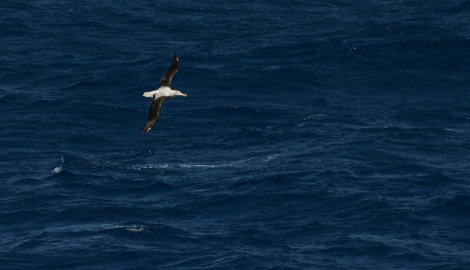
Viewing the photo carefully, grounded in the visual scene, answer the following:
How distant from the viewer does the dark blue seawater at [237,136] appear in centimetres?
9050

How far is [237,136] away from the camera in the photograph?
10806 cm

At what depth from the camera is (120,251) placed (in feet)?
293

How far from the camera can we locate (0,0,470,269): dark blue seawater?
9050 cm

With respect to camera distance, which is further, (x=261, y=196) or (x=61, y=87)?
(x=61, y=87)

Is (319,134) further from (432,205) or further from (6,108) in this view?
(6,108)

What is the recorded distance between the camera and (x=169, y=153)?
105000 mm

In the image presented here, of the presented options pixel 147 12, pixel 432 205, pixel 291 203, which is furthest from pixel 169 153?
pixel 147 12

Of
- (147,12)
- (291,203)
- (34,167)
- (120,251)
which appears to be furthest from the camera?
(147,12)

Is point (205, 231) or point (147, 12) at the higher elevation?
point (147, 12)

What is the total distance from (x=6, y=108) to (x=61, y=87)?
21.8 ft

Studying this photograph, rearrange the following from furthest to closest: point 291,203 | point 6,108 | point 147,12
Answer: point 147,12
point 6,108
point 291,203

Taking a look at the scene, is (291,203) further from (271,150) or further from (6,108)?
(6,108)

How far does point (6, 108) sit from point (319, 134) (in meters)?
26.2

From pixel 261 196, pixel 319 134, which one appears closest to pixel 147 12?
pixel 319 134
